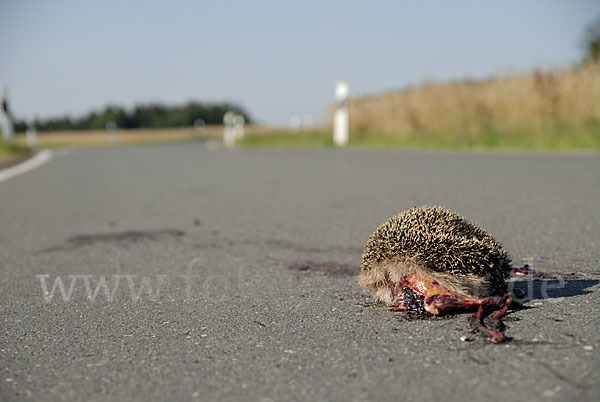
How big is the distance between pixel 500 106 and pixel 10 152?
14.7 metres

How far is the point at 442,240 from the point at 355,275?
104cm

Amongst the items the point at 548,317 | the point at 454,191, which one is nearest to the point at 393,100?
the point at 454,191

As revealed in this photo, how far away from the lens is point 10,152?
17609 mm

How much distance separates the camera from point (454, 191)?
8.00 m

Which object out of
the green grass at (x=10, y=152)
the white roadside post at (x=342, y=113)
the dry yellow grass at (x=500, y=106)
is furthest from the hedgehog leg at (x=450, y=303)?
the white roadside post at (x=342, y=113)

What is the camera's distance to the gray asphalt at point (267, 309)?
243 centimetres

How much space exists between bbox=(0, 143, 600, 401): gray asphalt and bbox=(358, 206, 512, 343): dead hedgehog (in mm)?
110

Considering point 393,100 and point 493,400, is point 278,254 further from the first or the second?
point 393,100

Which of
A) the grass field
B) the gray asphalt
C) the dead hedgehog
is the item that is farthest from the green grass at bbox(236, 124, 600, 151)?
the dead hedgehog

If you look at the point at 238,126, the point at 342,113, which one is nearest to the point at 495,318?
the point at 342,113

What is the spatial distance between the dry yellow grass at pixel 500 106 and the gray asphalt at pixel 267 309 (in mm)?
9403

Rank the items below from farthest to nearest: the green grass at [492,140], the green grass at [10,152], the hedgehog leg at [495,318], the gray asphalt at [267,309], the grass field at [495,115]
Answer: the green grass at [10,152]
the grass field at [495,115]
the green grass at [492,140]
the hedgehog leg at [495,318]
the gray asphalt at [267,309]

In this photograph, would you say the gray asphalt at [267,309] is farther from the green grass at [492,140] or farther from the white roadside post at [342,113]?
the white roadside post at [342,113]

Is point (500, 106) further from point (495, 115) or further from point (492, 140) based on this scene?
point (492, 140)
